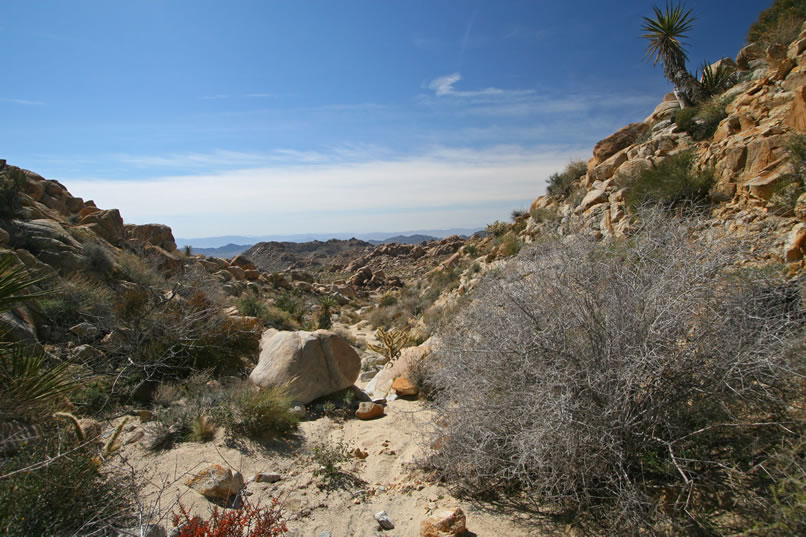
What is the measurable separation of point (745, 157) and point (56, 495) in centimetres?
1006

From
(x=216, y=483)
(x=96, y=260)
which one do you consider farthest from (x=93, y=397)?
(x=96, y=260)

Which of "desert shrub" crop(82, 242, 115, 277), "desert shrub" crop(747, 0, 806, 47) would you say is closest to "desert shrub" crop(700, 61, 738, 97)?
"desert shrub" crop(747, 0, 806, 47)

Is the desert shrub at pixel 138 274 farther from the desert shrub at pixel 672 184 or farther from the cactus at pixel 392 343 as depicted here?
the desert shrub at pixel 672 184

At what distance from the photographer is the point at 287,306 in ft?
52.3

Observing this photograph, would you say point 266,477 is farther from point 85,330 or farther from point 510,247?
point 510,247

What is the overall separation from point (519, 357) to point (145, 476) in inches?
162

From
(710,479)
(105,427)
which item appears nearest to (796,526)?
(710,479)

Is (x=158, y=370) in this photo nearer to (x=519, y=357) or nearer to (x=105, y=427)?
(x=105, y=427)

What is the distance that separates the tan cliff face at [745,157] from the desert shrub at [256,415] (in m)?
4.47

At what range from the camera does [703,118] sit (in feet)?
31.4

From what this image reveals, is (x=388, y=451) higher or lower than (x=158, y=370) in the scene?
lower

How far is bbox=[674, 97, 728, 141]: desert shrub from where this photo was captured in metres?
9.24

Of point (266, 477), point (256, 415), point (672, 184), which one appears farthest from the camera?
point (672, 184)

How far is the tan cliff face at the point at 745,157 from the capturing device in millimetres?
5497
